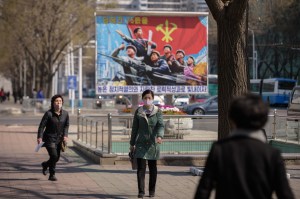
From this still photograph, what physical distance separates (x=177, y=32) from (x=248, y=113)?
Answer: 784 inches

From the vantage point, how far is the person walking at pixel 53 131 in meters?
12.4

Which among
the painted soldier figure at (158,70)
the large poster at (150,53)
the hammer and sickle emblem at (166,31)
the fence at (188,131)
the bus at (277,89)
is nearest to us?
the fence at (188,131)

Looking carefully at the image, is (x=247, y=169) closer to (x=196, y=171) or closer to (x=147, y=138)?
(x=147, y=138)

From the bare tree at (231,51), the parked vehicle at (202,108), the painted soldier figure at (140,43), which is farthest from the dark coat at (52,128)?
the parked vehicle at (202,108)

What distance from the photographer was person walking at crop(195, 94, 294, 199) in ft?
14.9

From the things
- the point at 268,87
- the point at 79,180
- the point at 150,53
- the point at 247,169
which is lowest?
the point at 79,180

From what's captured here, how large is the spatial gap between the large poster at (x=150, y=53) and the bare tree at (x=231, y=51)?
10.9m

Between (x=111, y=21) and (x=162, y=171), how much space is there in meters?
9.68

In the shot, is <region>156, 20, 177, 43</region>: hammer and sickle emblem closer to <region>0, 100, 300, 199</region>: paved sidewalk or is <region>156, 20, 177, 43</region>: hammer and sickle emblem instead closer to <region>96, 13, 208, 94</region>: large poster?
<region>96, 13, 208, 94</region>: large poster

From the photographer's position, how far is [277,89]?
192 feet

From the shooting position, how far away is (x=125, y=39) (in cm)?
2320

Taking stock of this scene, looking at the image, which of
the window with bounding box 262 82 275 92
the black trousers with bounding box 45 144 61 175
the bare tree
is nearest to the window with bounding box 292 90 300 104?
the bare tree

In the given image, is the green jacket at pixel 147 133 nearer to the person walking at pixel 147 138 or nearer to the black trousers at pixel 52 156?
the person walking at pixel 147 138

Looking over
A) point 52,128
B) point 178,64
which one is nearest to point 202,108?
point 178,64
